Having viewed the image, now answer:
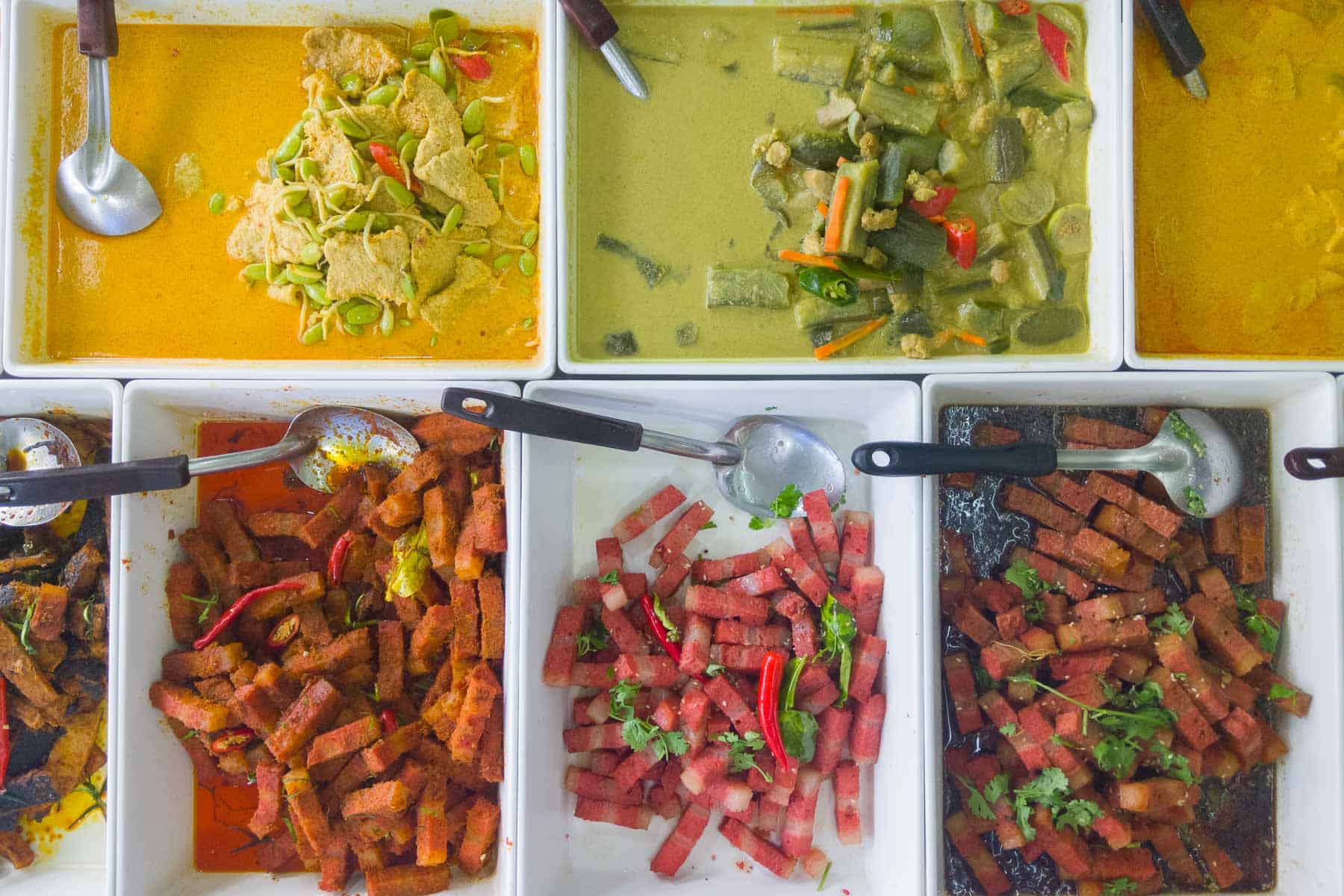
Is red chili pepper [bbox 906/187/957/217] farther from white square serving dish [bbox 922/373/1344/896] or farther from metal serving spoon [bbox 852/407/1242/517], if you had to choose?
metal serving spoon [bbox 852/407/1242/517]

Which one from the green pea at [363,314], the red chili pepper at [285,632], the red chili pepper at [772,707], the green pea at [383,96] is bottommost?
the red chili pepper at [772,707]

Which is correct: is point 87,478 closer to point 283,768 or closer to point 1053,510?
point 283,768

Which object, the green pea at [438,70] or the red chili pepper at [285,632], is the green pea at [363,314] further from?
the red chili pepper at [285,632]

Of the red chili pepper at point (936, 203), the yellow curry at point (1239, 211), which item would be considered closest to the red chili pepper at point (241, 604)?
the red chili pepper at point (936, 203)

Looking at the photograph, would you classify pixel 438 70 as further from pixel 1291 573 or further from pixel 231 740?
pixel 1291 573

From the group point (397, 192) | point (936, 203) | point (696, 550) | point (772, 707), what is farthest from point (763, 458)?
point (397, 192)

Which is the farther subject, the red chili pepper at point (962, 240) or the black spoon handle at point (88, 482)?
the red chili pepper at point (962, 240)
